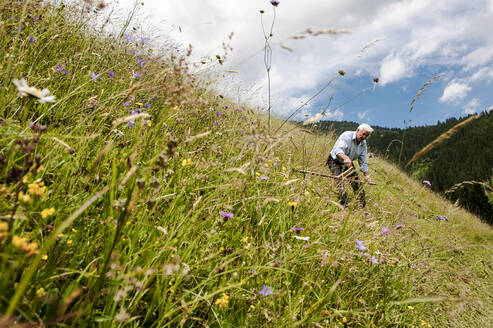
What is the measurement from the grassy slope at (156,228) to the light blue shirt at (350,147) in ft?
10.3

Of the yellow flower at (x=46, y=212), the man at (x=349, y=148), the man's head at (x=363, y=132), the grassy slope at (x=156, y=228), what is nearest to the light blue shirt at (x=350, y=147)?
the man at (x=349, y=148)

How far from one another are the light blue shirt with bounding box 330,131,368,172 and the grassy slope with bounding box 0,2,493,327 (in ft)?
10.3

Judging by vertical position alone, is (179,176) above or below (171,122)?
below

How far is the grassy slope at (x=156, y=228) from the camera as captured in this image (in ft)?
2.61

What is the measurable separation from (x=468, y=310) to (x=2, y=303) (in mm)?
4798

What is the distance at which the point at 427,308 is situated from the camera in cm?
274

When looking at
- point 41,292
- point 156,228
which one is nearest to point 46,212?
point 41,292

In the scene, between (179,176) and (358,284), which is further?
(358,284)

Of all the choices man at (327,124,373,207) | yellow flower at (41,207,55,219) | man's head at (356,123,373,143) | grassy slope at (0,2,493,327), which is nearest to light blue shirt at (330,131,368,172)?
man at (327,124,373,207)

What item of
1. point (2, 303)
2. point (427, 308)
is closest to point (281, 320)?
point (2, 303)

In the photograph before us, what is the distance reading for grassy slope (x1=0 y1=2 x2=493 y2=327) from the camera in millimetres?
794

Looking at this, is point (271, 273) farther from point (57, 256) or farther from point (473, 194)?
point (473, 194)

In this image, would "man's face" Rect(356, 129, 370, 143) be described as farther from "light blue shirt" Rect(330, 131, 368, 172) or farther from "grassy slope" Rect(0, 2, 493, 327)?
"grassy slope" Rect(0, 2, 493, 327)

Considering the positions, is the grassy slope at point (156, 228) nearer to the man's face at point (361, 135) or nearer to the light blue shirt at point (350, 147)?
the light blue shirt at point (350, 147)
